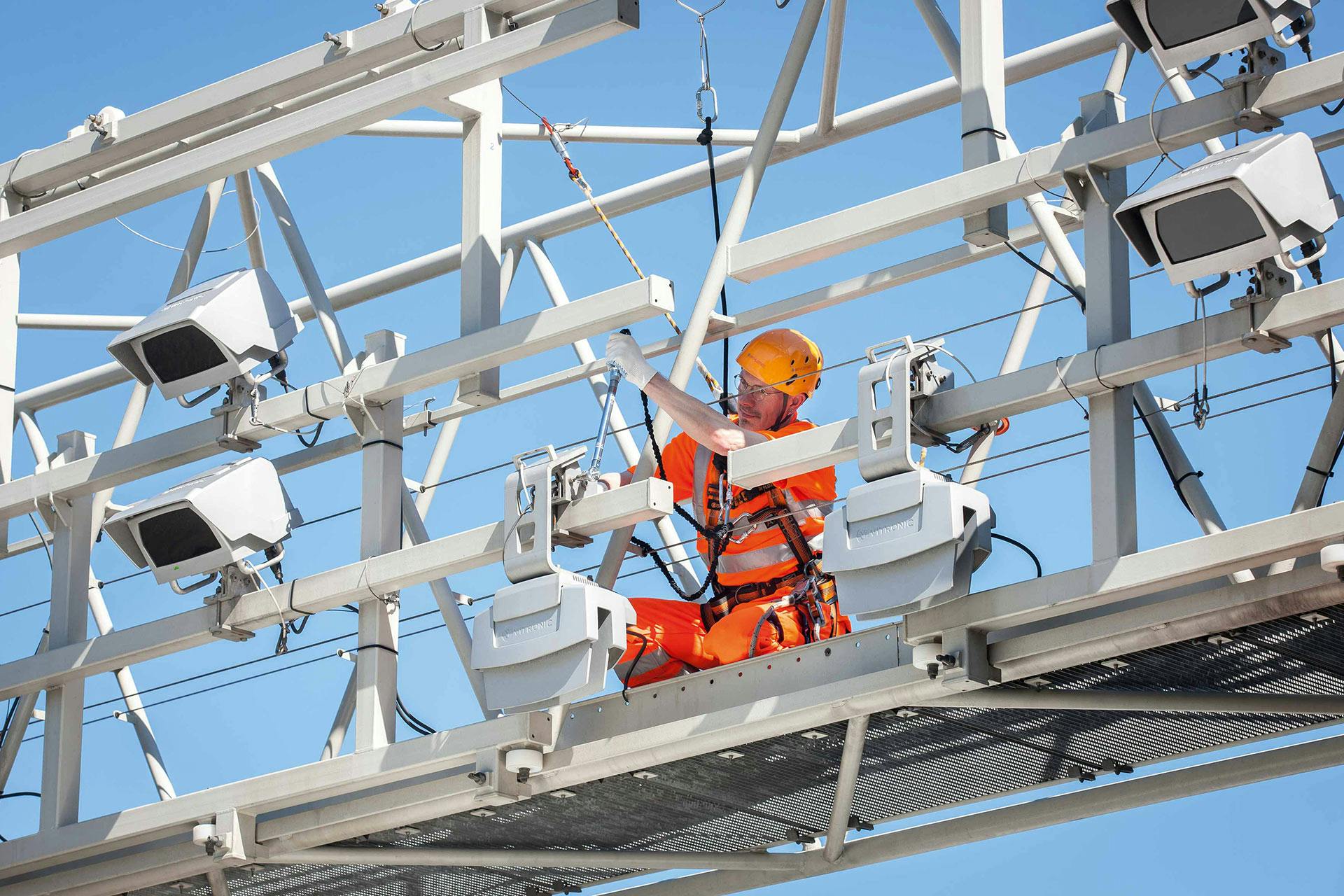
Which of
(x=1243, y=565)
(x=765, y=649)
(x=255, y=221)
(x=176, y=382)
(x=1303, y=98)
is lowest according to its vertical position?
(x=1243, y=565)

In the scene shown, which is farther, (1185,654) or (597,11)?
(597,11)

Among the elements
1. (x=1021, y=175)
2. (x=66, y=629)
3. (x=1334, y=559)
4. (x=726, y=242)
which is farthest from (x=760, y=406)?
(x=66, y=629)

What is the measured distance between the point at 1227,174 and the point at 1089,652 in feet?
5.81

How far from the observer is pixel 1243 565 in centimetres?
717

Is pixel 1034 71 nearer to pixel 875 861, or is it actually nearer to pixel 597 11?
pixel 597 11

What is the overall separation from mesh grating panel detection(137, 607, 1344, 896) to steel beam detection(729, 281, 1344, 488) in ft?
3.23

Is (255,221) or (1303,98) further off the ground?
(255,221)

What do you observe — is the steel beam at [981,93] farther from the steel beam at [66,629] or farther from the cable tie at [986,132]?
the steel beam at [66,629]

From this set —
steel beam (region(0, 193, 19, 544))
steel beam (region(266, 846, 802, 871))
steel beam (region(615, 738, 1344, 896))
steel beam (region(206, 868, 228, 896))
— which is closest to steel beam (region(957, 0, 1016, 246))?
steel beam (region(615, 738, 1344, 896))

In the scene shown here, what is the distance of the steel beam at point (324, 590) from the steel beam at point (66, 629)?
0.54 feet

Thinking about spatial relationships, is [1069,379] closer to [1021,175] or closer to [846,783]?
[1021,175]

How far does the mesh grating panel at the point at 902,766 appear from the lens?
26.2 feet

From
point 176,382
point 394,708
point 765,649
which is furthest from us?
point 176,382

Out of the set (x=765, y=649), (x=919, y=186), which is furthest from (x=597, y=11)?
(x=765, y=649)
